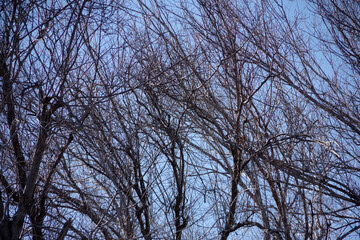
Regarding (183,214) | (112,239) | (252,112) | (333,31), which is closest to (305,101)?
(252,112)

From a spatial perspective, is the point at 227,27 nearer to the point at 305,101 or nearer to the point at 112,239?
the point at 305,101

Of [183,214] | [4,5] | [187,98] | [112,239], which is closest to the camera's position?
[4,5]

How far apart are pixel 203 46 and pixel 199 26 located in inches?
16.1

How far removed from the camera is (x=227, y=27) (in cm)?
551

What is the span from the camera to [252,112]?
626 centimetres

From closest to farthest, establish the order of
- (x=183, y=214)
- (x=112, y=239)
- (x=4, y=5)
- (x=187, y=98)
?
(x=4, y=5)
(x=112, y=239)
(x=187, y=98)
(x=183, y=214)

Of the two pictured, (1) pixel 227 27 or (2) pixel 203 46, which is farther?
(2) pixel 203 46

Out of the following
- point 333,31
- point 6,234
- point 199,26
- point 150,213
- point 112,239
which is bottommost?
point 6,234

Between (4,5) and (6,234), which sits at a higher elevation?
(4,5)

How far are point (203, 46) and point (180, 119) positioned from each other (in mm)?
1058

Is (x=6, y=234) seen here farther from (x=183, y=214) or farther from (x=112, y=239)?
(x=183, y=214)

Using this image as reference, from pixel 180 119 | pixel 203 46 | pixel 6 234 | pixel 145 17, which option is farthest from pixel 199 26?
pixel 6 234

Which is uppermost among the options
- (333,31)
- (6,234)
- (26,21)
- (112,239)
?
(333,31)

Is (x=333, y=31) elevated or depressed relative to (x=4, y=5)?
elevated
